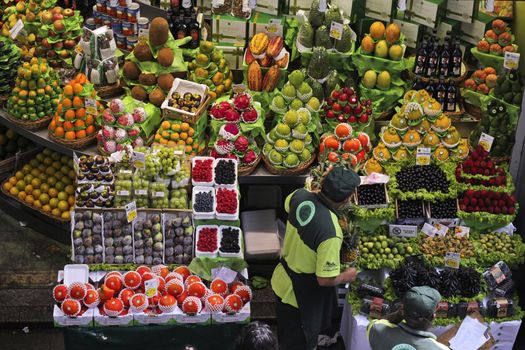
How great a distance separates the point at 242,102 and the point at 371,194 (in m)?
1.37

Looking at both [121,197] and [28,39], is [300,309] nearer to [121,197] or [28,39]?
[121,197]

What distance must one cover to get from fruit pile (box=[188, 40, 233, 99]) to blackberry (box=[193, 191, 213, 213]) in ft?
4.58

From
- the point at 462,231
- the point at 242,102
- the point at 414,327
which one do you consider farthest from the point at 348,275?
the point at 242,102

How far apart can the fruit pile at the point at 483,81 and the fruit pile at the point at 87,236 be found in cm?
359

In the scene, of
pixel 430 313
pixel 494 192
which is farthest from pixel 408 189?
pixel 430 313

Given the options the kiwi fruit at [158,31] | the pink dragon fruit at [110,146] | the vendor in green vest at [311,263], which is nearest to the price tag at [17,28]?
the kiwi fruit at [158,31]

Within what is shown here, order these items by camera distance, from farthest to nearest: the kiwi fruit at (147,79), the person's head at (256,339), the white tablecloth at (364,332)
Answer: the kiwi fruit at (147,79) < the white tablecloth at (364,332) < the person's head at (256,339)

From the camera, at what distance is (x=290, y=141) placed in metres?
6.14

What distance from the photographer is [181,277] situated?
212 inches

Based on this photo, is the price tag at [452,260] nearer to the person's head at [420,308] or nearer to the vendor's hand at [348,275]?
the vendor's hand at [348,275]

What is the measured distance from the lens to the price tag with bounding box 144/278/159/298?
5.17m

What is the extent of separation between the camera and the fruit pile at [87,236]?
547cm

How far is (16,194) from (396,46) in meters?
3.72

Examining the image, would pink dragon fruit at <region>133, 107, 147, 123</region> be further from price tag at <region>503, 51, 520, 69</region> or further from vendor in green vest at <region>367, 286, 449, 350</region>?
price tag at <region>503, 51, 520, 69</region>
